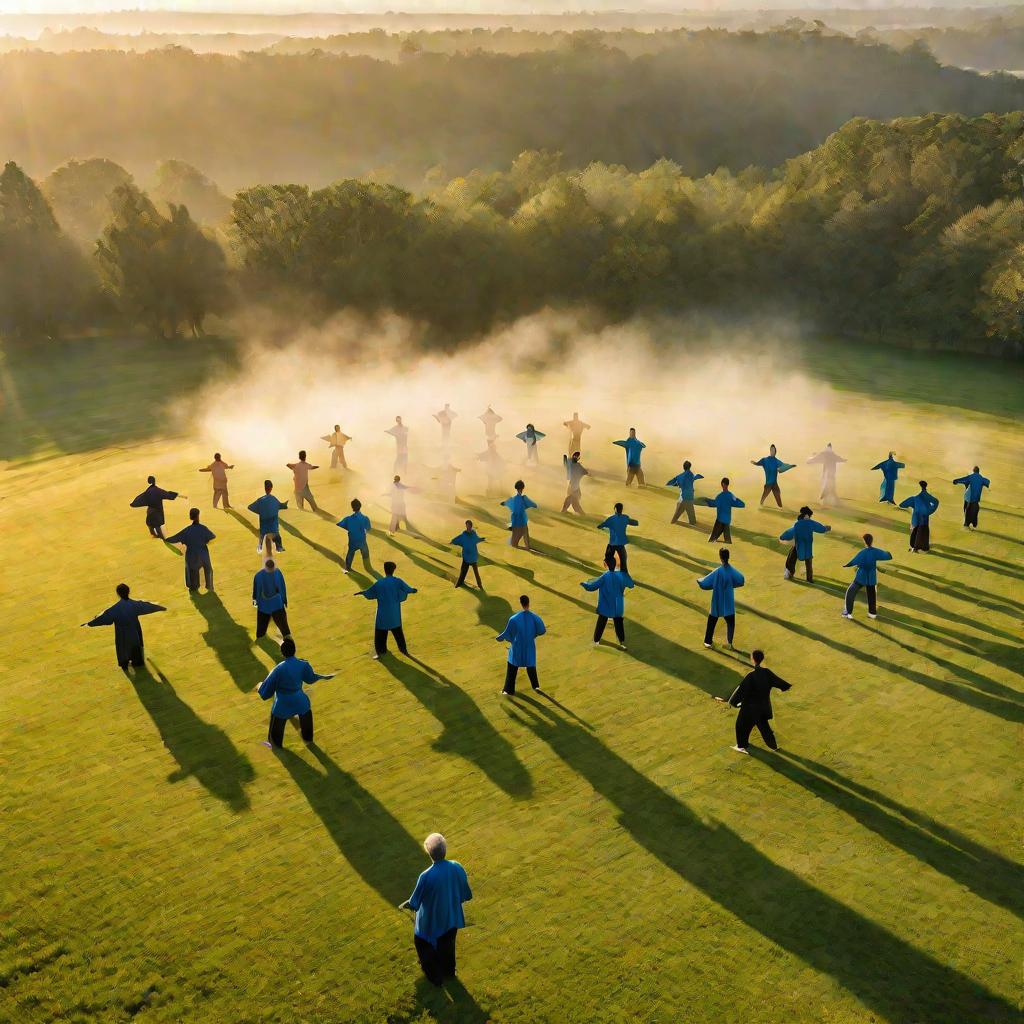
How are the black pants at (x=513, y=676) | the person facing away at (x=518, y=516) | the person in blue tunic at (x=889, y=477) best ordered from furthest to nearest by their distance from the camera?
the person in blue tunic at (x=889, y=477) → the person facing away at (x=518, y=516) → the black pants at (x=513, y=676)

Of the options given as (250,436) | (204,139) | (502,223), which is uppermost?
(204,139)

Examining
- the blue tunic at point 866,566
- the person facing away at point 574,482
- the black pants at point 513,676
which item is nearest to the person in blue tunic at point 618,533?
the person facing away at point 574,482

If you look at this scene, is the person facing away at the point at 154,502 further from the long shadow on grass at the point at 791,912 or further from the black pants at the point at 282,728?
the long shadow on grass at the point at 791,912

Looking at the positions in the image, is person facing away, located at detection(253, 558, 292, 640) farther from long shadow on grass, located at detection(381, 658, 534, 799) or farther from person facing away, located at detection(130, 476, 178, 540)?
person facing away, located at detection(130, 476, 178, 540)

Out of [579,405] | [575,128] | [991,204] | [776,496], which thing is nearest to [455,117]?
[575,128]

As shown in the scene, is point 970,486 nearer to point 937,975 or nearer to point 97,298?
point 937,975

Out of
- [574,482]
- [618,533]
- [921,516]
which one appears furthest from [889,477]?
[618,533]
